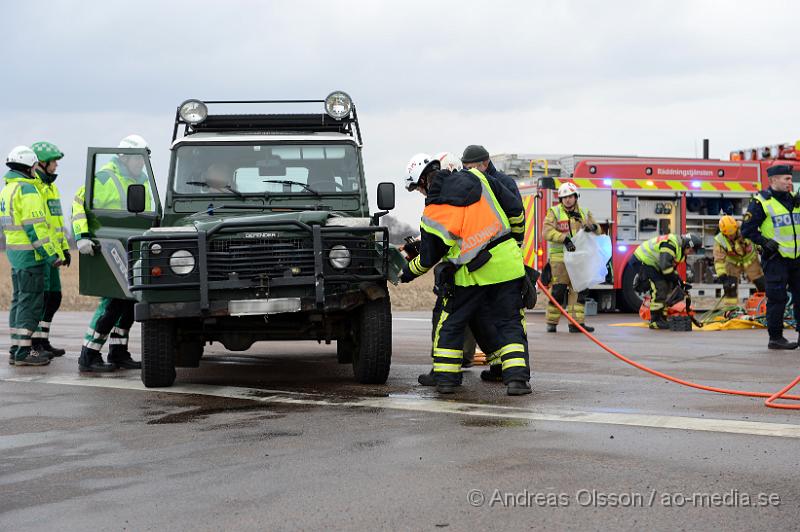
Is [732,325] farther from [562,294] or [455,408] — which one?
[455,408]

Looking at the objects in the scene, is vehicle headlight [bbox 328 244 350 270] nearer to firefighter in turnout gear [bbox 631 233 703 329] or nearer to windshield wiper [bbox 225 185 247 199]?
windshield wiper [bbox 225 185 247 199]

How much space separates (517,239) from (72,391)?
143 inches

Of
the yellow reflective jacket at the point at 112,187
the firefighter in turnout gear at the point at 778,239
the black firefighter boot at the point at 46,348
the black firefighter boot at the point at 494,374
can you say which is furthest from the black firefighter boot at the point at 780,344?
the black firefighter boot at the point at 46,348

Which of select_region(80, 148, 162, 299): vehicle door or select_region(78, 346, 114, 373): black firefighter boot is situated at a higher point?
select_region(80, 148, 162, 299): vehicle door

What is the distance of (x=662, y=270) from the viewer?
14.6 m

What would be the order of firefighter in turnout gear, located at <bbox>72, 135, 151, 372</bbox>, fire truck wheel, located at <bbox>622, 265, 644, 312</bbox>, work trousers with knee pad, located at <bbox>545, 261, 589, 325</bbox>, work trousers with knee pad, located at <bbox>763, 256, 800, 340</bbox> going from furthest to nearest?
1. fire truck wheel, located at <bbox>622, 265, 644, 312</bbox>
2. work trousers with knee pad, located at <bbox>545, 261, 589, 325</bbox>
3. work trousers with knee pad, located at <bbox>763, 256, 800, 340</bbox>
4. firefighter in turnout gear, located at <bbox>72, 135, 151, 372</bbox>

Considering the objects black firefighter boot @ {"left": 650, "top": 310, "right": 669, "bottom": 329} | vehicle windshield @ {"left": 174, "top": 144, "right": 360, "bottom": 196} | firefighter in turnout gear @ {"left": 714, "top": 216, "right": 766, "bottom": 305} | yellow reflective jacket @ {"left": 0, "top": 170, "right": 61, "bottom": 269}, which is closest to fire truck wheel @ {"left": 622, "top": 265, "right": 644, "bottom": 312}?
firefighter in turnout gear @ {"left": 714, "top": 216, "right": 766, "bottom": 305}

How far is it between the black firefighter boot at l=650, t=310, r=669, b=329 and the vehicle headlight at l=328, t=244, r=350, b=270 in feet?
26.7

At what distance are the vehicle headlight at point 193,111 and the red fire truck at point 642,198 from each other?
9758 millimetres

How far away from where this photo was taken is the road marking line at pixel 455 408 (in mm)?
5832

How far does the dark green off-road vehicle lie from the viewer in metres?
7.41

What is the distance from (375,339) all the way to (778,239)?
5.52 meters

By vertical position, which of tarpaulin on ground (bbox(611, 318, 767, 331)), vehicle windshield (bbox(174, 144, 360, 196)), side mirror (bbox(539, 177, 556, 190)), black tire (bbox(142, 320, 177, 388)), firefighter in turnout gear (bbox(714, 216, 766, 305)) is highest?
side mirror (bbox(539, 177, 556, 190))

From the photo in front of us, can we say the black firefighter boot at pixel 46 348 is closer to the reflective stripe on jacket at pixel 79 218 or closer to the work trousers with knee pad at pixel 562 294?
the reflective stripe on jacket at pixel 79 218
